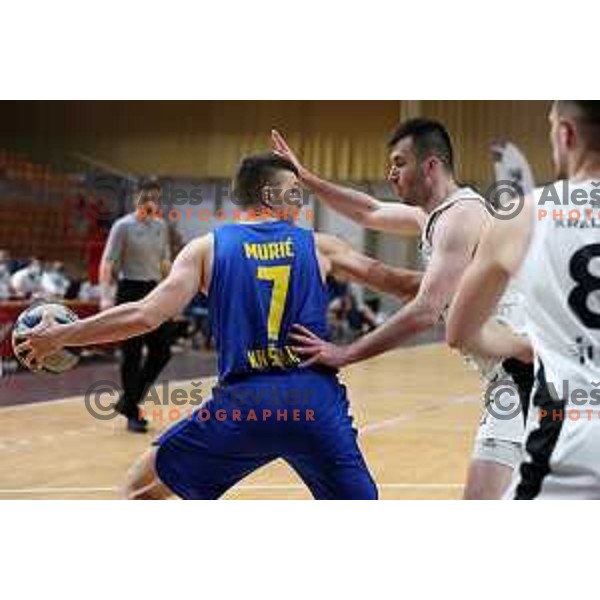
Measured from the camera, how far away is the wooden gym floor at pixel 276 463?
638 centimetres

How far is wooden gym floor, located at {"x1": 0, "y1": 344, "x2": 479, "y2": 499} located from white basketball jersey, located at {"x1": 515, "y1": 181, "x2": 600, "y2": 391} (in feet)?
12.0

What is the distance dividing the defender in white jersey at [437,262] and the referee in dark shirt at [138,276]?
409 centimetres

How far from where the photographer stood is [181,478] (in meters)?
3.78

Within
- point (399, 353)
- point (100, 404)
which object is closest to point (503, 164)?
point (399, 353)

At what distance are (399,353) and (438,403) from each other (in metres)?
6.90

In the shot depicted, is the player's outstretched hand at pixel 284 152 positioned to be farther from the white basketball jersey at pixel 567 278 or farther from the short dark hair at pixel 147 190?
the short dark hair at pixel 147 190

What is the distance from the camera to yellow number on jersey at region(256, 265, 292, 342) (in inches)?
149

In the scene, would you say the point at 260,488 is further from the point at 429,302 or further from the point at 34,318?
the point at 429,302

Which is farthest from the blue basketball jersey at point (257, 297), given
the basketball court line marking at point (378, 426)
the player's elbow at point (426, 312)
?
the basketball court line marking at point (378, 426)

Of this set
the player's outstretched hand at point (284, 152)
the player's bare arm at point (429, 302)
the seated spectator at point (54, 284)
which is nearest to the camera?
the player's bare arm at point (429, 302)

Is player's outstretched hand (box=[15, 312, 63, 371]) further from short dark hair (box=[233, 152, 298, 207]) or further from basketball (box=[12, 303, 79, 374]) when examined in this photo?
short dark hair (box=[233, 152, 298, 207])

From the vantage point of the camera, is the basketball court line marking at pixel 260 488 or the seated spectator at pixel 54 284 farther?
the seated spectator at pixel 54 284

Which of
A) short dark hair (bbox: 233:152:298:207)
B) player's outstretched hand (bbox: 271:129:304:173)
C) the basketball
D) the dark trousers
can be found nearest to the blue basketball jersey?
short dark hair (bbox: 233:152:298:207)

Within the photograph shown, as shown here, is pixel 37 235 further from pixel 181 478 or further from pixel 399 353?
pixel 181 478
